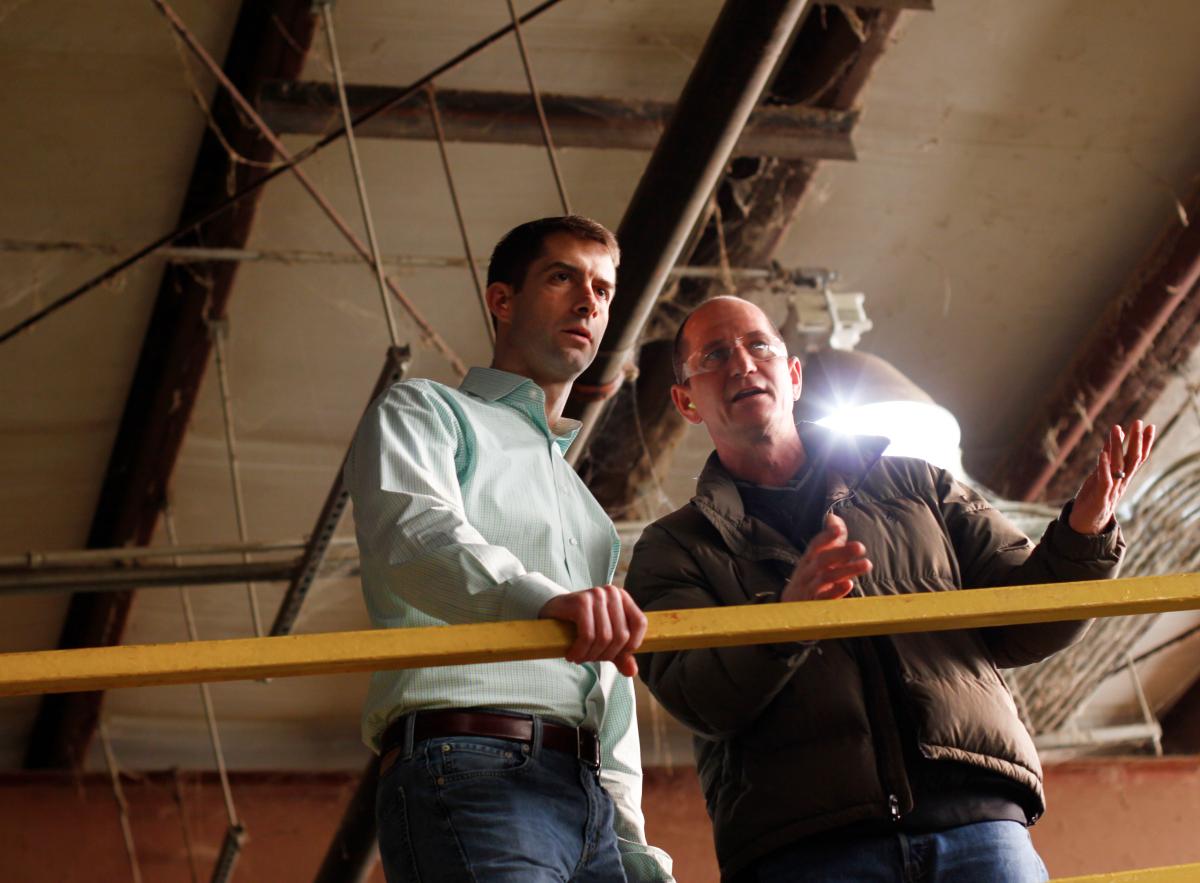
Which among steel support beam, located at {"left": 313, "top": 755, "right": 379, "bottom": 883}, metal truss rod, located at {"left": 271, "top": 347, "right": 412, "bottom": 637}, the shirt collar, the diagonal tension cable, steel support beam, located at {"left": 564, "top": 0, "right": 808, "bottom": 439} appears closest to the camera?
the shirt collar

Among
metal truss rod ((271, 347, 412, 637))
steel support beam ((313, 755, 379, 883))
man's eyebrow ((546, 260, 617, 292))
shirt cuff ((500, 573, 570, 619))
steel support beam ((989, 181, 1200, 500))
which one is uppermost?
steel support beam ((989, 181, 1200, 500))

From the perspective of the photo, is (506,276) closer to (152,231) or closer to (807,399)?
(807,399)

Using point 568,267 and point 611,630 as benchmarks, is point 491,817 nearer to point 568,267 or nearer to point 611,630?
point 611,630

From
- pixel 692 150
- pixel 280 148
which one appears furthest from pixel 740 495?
pixel 280 148

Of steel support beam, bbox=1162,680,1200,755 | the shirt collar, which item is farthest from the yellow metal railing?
steel support beam, bbox=1162,680,1200,755

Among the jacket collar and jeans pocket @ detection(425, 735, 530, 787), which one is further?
the jacket collar

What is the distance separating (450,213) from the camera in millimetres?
4445

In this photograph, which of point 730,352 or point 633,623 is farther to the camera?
point 730,352

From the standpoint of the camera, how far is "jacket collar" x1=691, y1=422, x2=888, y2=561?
1.88 metres

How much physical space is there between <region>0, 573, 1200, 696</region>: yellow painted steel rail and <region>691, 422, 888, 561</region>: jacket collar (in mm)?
354

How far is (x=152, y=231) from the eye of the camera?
432 centimetres

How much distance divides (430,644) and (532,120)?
2753mm

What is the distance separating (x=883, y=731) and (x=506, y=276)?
0.78 metres

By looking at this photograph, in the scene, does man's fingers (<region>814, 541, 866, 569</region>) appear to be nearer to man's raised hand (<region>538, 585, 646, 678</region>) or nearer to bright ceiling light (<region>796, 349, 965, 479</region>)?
man's raised hand (<region>538, 585, 646, 678</region>)
